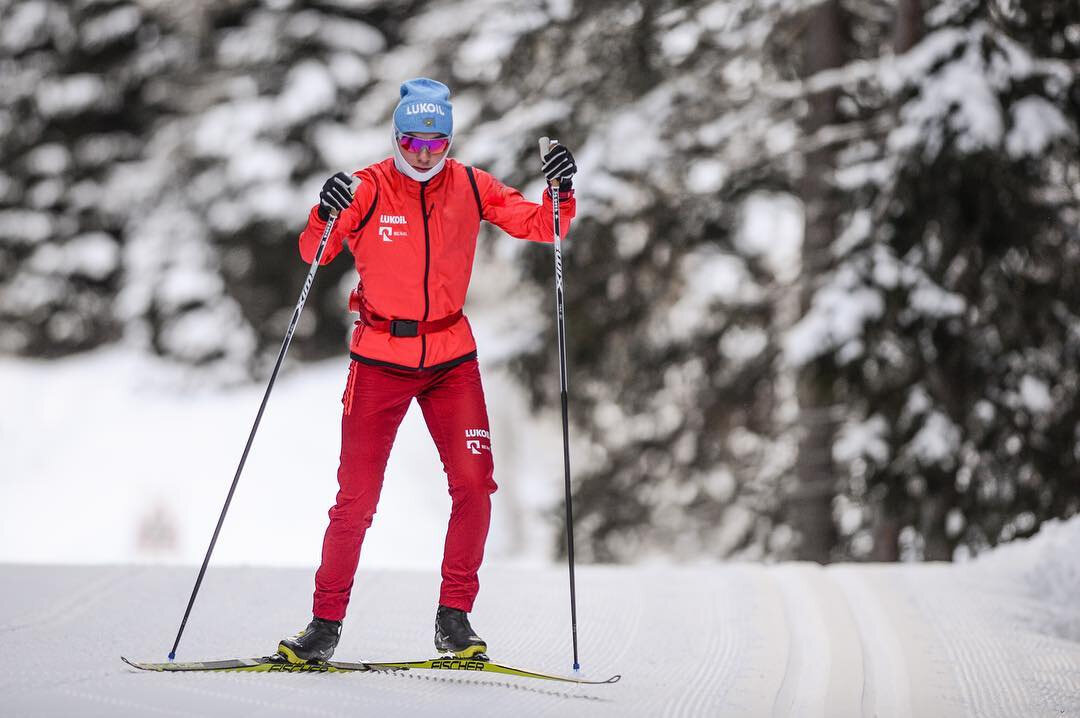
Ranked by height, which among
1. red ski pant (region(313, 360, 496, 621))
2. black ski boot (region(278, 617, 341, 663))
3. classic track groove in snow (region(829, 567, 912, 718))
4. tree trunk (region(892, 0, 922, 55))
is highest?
tree trunk (region(892, 0, 922, 55))

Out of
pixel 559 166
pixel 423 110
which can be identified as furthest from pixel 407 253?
pixel 559 166

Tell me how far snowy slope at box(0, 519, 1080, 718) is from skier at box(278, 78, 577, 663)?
330 mm

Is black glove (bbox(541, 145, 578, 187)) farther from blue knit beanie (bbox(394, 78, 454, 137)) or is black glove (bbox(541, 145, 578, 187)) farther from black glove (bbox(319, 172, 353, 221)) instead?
black glove (bbox(319, 172, 353, 221))

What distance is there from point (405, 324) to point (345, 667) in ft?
3.57

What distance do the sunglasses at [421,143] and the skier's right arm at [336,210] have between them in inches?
6.6

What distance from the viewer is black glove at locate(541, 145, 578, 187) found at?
4.00m

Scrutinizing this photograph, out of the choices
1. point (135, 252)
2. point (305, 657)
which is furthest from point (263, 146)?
point (305, 657)

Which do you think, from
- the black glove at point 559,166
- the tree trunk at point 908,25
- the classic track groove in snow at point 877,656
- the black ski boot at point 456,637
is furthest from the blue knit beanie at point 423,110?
the tree trunk at point 908,25

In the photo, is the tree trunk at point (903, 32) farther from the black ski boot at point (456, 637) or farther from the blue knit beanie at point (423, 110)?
the blue knit beanie at point (423, 110)

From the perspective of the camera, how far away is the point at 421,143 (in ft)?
12.7

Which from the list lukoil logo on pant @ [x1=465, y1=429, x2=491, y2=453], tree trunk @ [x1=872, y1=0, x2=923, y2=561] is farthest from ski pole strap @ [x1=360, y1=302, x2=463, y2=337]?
tree trunk @ [x1=872, y1=0, x2=923, y2=561]

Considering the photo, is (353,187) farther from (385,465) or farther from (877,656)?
(877,656)

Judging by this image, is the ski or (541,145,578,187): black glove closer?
the ski

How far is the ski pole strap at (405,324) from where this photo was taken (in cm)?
391
